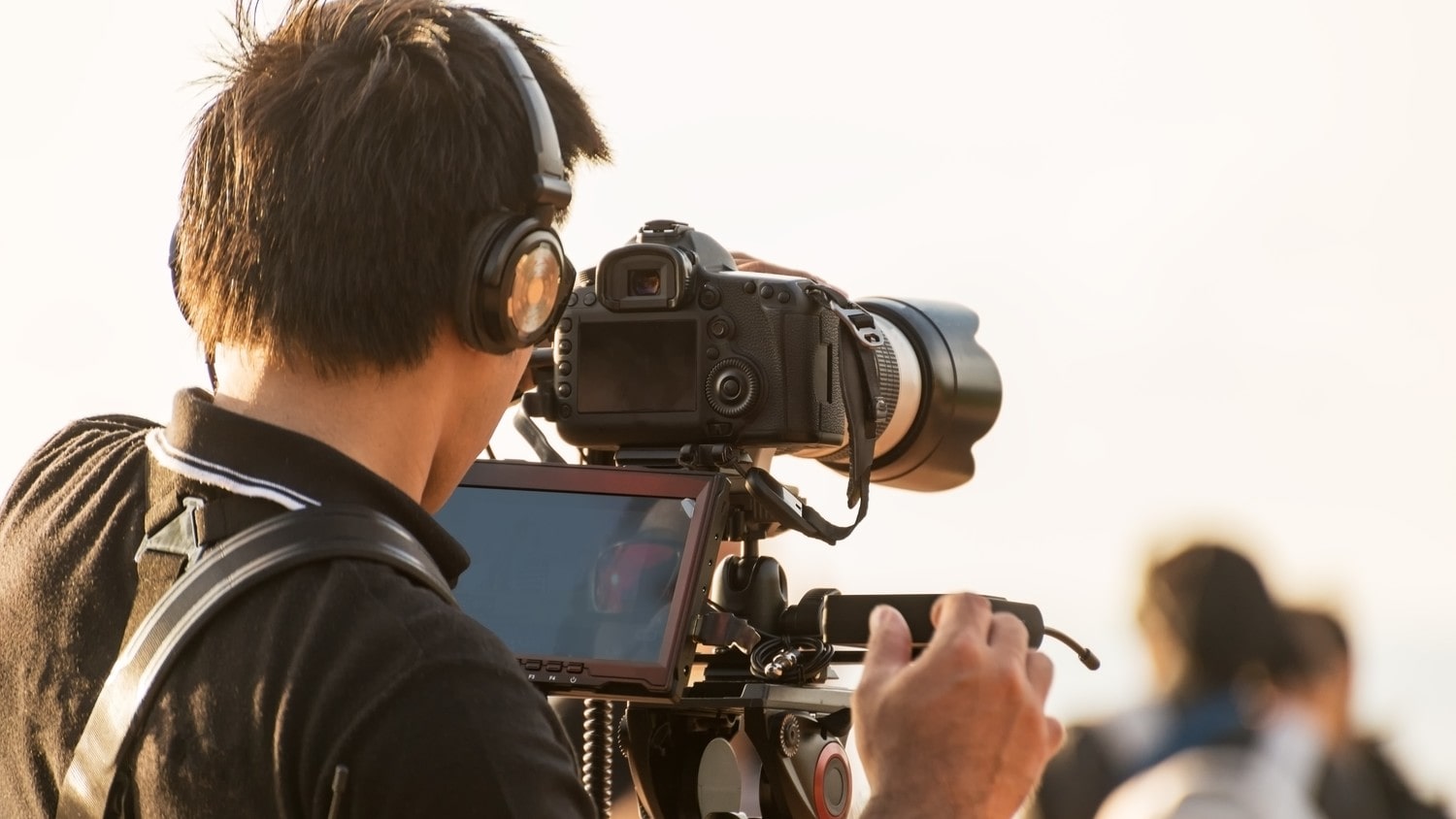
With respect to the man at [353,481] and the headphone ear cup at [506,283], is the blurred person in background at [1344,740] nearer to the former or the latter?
the man at [353,481]

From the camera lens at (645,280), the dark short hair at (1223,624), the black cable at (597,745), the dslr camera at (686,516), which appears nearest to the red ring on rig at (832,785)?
the dslr camera at (686,516)

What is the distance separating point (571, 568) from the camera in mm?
1882

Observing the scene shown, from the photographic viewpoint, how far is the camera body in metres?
2.03

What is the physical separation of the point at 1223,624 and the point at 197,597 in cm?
158

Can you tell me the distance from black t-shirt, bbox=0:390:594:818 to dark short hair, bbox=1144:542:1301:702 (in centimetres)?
132

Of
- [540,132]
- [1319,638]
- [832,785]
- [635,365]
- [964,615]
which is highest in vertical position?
[540,132]

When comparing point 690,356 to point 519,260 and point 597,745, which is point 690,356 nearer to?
point 597,745

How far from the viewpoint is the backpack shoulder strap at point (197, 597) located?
117 centimetres

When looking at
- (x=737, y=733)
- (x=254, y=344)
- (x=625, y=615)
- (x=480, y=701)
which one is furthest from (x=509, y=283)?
(x=737, y=733)

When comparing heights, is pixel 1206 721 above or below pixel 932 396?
below

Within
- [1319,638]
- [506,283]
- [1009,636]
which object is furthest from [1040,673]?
[1319,638]

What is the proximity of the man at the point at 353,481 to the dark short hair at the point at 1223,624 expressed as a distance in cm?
110

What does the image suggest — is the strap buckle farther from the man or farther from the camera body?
the camera body

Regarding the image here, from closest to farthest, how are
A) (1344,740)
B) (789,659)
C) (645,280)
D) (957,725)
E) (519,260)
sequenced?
(957,725) < (519,260) < (789,659) < (645,280) < (1344,740)
